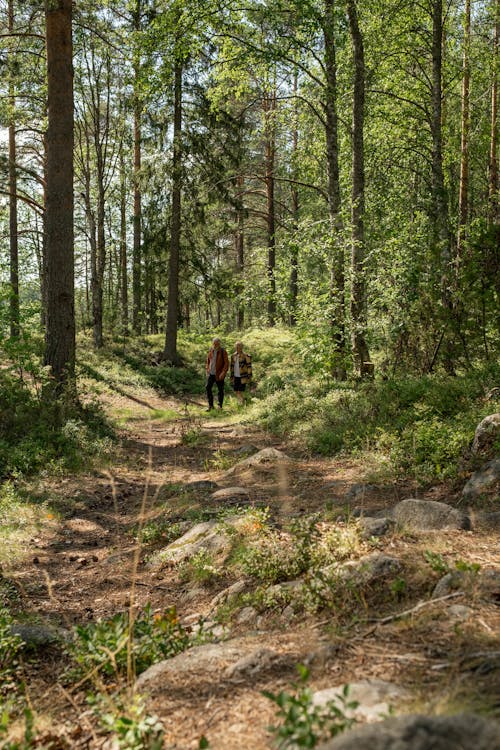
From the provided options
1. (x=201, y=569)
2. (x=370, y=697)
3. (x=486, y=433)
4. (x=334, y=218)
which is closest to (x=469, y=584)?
(x=370, y=697)

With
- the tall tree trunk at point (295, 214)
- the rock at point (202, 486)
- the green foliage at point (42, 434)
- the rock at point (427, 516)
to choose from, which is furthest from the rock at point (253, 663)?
the tall tree trunk at point (295, 214)

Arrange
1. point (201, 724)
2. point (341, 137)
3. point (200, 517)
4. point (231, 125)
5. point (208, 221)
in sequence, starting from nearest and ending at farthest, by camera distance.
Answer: point (201, 724) → point (200, 517) → point (341, 137) → point (231, 125) → point (208, 221)

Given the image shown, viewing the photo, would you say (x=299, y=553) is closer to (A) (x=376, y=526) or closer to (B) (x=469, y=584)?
(A) (x=376, y=526)

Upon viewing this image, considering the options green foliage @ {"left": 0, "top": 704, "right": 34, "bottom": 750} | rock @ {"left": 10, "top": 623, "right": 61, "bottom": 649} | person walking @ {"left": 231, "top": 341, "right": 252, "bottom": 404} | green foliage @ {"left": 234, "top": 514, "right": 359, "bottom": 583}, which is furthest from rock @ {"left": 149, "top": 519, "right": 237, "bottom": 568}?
person walking @ {"left": 231, "top": 341, "right": 252, "bottom": 404}

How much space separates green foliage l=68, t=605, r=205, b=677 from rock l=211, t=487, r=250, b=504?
309 cm

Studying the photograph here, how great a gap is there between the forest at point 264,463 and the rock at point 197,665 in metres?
0.02

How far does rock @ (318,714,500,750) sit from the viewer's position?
1549mm

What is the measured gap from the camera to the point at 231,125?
20688 millimetres

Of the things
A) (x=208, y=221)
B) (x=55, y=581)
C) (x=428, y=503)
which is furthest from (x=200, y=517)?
(x=208, y=221)

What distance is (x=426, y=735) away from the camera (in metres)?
1.59

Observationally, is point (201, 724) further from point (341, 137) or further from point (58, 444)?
point (341, 137)

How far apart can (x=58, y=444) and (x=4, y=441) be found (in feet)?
2.65

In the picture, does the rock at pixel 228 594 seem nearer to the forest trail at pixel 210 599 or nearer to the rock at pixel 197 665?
the forest trail at pixel 210 599

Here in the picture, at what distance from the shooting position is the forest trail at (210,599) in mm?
2367
